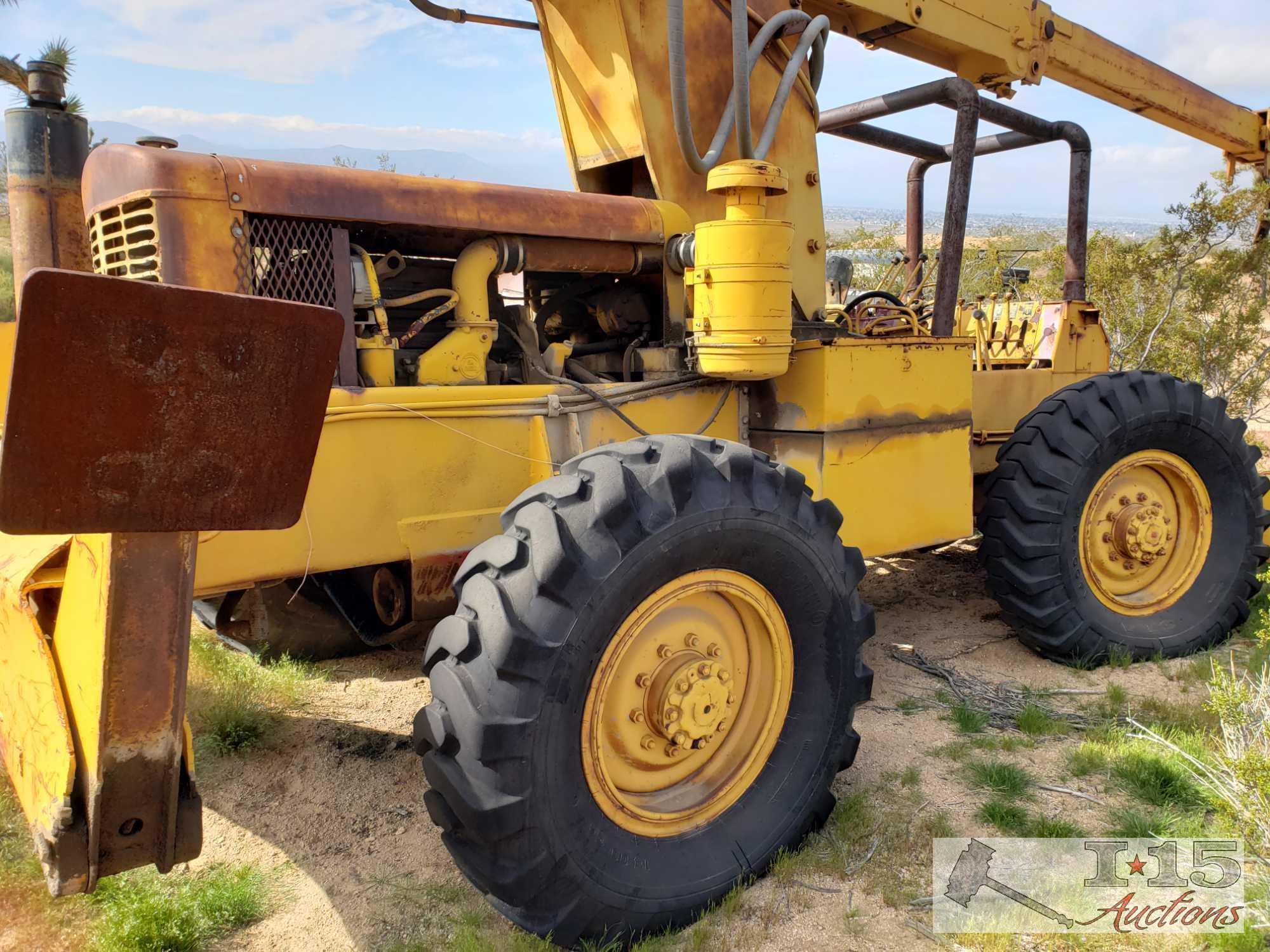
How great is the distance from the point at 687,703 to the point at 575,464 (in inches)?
28.4

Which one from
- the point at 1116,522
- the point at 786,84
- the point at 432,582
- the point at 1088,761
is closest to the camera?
the point at 432,582

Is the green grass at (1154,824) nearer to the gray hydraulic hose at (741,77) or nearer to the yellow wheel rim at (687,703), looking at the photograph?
the yellow wheel rim at (687,703)

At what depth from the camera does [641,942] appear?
2.45m

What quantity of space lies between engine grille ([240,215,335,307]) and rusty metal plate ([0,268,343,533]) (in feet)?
4.05

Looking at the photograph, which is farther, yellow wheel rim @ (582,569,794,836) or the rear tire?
the rear tire

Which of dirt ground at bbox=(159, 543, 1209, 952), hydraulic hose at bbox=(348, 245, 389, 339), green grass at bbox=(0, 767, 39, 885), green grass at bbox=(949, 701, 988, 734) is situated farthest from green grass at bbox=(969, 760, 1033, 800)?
green grass at bbox=(0, 767, 39, 885)

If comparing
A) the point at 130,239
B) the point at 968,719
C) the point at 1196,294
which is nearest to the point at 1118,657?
the point at 968,719

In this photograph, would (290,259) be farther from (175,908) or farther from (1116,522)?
(1116,522)

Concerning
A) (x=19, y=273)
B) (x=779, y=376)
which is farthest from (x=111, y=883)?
(x=779, y=376)

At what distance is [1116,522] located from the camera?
4.38 metres

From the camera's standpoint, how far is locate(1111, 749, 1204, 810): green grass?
10.4ft

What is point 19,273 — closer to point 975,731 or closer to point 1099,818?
point 975,731

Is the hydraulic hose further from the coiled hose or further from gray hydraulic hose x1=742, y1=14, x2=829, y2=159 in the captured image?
gray hydraulic hose x1=742, y1=14, x2=829, y2=159

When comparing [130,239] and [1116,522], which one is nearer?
[130,239]
